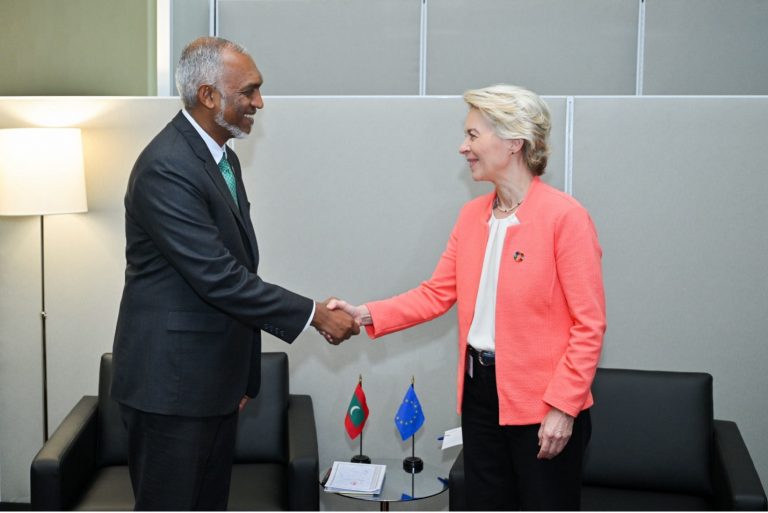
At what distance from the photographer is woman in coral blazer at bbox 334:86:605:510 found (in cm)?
236

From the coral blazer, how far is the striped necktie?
87 cm

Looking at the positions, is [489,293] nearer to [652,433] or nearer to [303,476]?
[303,476]

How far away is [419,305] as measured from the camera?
2951 millimetres

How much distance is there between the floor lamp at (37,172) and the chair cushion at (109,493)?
3.70 ft

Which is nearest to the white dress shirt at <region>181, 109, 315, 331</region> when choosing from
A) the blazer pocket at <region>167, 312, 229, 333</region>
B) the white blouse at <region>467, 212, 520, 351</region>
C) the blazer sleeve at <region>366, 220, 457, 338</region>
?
the blazer pocket at <region>167, 312, 229, 333</region>

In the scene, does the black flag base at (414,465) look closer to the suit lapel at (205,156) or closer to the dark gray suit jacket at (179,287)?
the dark gray suit jacket at (179,287)

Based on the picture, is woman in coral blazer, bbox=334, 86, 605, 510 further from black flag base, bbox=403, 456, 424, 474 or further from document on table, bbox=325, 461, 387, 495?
black flag base, bbox=403, 456, 424, 474

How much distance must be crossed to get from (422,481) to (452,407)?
53cm

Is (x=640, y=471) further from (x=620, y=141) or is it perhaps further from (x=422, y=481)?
(x=620, y=141)

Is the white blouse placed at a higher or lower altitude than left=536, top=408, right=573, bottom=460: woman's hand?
higher

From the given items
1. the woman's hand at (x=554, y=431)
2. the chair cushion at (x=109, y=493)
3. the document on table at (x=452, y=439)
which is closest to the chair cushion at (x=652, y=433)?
the document on table at (x=452, y=439)

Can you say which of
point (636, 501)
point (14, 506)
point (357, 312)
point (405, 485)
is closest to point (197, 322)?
point (357, 312)

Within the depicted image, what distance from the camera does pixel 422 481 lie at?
11.7ft

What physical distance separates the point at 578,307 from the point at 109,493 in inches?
79.0
